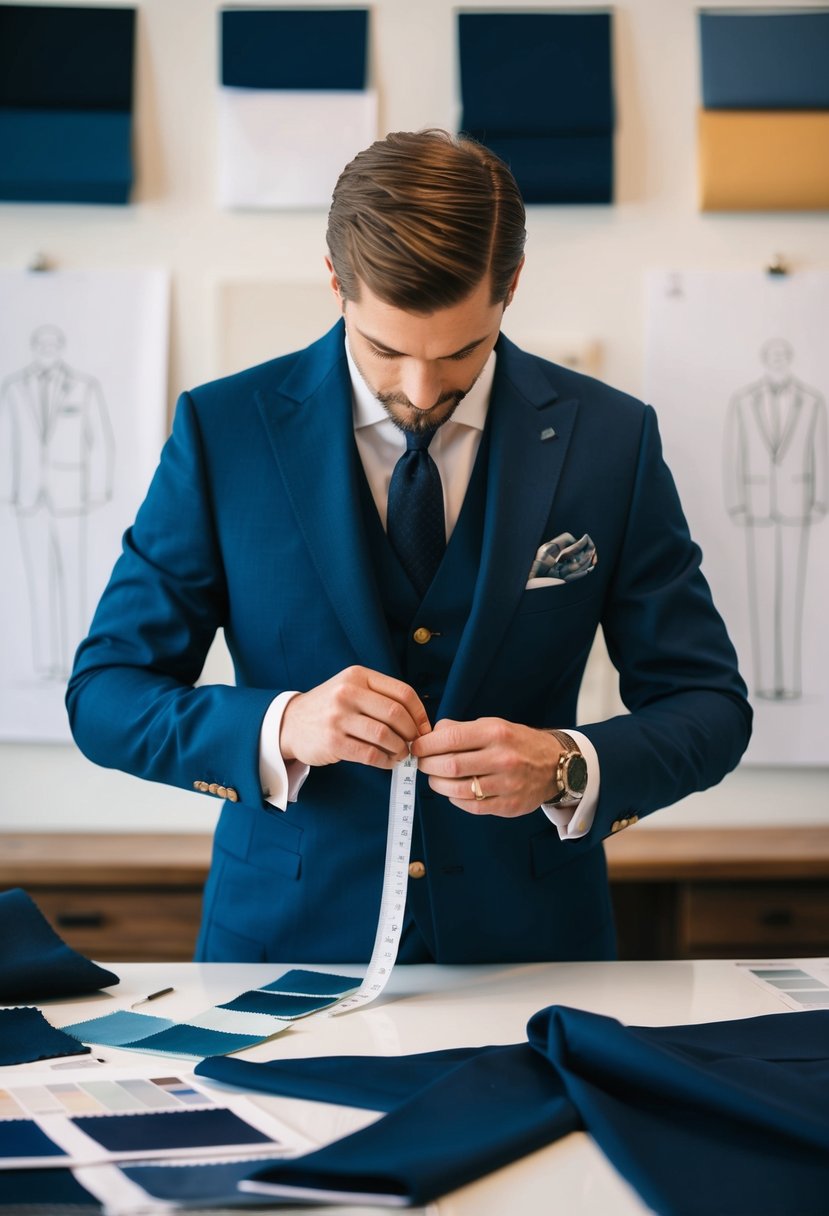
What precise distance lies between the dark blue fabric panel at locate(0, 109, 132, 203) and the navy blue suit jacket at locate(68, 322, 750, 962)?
1.74 m

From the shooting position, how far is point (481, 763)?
1.53 m

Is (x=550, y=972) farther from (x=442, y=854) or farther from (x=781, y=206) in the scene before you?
(x=781, y=206)

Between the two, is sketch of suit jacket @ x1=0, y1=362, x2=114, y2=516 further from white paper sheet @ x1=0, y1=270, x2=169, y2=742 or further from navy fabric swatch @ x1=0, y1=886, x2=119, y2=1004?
navy fabric swatch @ x1=0, y1=886, x2=119, y2=1004

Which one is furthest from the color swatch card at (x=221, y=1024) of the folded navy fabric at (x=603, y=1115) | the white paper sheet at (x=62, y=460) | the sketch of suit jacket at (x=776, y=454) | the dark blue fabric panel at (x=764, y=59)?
the dark blue fabric panel at (x=764, y=59)

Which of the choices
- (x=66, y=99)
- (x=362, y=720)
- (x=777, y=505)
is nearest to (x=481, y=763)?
(x=362, y=720)

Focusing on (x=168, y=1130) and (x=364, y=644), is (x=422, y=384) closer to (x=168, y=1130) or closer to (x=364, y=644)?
(x=364, y=644)

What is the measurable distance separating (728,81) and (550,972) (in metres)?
2.70

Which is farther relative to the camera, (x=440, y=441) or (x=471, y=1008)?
(x=440, y=441)

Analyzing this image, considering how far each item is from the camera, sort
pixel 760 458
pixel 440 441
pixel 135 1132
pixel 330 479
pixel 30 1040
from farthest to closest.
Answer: pixel 760 458, pixel 440 441, pixel 330 479, pixel 30 1040, pixel 135 1132

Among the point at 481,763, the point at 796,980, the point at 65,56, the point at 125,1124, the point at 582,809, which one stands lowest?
the point at 796,980

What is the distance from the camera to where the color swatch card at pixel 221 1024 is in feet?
4.72

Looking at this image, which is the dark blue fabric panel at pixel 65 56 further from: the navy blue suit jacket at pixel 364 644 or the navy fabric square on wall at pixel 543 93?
the navy blue suit jacket at pixel 364 644

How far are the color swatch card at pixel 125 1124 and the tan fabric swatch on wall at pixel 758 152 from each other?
2.97 m

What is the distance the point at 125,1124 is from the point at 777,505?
111 inches
